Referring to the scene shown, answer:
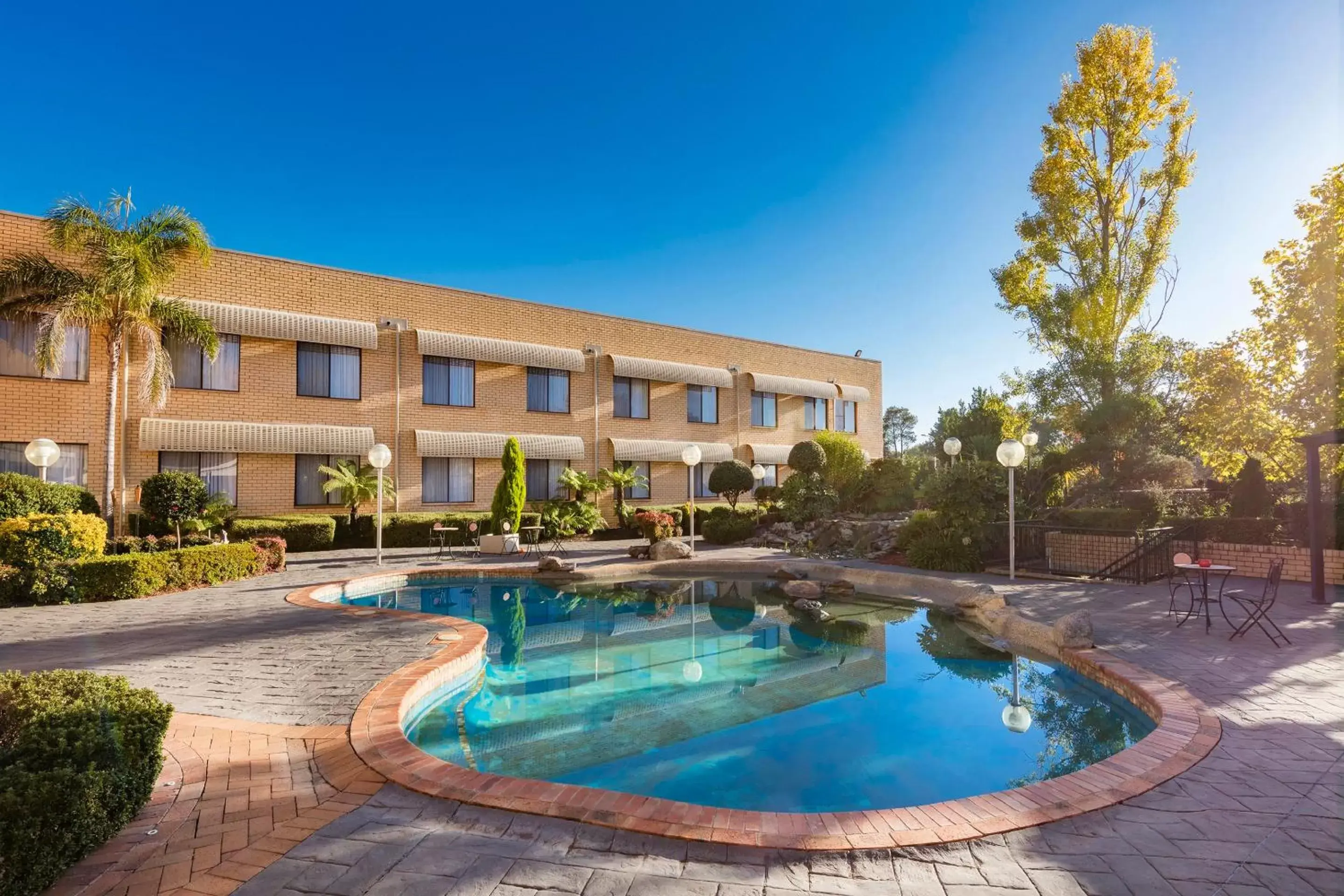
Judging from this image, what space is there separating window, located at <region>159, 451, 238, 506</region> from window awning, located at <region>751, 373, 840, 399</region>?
19068 mm

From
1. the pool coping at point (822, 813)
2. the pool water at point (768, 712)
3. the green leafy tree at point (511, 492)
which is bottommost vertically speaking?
the pool water at point (768, 712)

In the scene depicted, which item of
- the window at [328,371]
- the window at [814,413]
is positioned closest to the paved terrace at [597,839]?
the window at [328,371]

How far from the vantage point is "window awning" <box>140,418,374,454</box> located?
16.4m

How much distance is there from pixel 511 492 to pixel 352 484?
4.34m

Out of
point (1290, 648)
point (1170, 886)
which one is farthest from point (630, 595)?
point (1170, 886)

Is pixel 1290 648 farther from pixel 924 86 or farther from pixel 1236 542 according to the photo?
pixel 924 86

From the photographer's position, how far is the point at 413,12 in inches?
526

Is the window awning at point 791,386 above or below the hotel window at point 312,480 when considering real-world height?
above

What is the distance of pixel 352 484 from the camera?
17.9 m

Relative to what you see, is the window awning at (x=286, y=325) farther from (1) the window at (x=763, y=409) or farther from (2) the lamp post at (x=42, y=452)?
(1) the window at (x=763, y=409)

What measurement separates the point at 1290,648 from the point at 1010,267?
18.6 meters

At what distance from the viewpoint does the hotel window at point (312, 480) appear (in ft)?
61.2

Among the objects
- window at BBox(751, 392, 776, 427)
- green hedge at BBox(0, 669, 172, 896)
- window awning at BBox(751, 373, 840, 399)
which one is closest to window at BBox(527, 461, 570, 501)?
window at BBox(751, 392, 776, 427)

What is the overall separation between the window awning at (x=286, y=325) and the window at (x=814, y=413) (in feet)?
61.1
